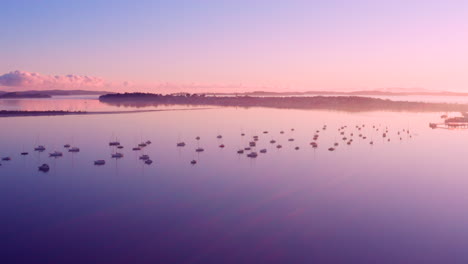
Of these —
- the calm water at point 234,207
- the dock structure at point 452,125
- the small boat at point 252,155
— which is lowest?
the calm water at point 234,207

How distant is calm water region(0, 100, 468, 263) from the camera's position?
18.3 m

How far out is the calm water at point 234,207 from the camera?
1833 centimetres

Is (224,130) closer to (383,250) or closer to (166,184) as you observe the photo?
(166,184)

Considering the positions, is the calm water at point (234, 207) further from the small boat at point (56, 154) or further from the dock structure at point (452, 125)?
the dock structure at point (452, 125)

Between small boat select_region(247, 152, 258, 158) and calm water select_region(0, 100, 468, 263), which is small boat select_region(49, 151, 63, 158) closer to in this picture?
calm water select_region(0, 100, 468, 263)

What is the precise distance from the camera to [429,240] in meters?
19.7

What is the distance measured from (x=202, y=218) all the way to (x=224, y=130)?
43.8 meters

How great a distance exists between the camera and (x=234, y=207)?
2447 cm

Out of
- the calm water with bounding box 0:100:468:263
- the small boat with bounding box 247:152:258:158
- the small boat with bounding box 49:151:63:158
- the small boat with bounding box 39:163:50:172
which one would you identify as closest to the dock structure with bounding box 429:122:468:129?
the calm water with bounding box 0:100:468:263

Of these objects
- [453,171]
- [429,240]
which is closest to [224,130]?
[453,171]

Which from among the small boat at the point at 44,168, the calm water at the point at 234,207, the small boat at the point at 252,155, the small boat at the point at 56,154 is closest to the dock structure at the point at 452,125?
the calm water at the point at 234,207

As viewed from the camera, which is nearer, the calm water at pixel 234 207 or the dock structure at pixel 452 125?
the calm water at pixel 234 207

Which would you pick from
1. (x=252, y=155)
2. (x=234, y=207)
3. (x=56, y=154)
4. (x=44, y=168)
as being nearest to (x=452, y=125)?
(x=252, y=155)

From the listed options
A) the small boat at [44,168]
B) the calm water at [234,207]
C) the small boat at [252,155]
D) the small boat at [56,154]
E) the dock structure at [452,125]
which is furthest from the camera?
the dock structure at [452,125]
